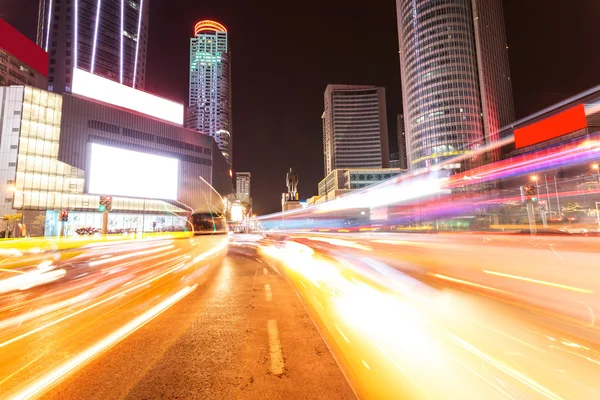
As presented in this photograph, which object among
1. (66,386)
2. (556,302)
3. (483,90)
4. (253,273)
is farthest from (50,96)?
(483,90)

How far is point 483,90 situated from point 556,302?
120 m

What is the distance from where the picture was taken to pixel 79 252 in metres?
21.9

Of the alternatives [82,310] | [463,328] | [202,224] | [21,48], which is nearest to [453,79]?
[202,224]

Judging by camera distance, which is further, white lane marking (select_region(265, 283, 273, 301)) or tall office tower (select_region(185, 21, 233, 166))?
tall office tower (select_region(185, 21, 233, 166))

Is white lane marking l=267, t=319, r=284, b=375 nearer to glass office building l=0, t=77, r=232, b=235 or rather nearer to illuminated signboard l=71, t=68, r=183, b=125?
glass office building l=0, t=77, r=232, b=235

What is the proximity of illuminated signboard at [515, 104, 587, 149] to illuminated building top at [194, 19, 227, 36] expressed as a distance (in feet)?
606

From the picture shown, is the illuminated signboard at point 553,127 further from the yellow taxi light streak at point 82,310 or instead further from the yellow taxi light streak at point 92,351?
the yellow taxi light streak at point 92,351

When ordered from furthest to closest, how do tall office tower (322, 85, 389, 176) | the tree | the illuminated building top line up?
the illuminated building top → tall office tower (322, 85, 389, 176) → the tree

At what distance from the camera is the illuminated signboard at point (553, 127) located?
39031 millimetres

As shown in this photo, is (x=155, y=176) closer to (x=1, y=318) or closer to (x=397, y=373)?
(x=1, y=318)

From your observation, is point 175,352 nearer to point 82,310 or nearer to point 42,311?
point 82,310

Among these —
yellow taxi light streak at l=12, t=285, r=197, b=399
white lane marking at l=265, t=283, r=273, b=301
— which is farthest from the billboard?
yellow taxi light streak at l=12, t=285, r=197, b=399

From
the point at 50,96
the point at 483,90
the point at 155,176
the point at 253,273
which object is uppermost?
the point at 483,90

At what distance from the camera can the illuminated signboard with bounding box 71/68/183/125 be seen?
2203 inches
